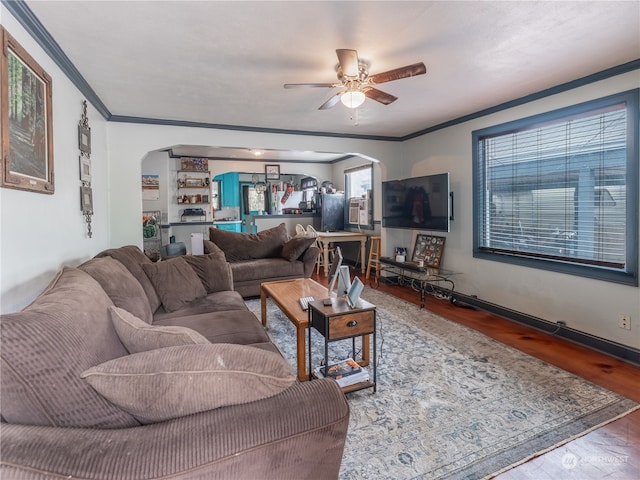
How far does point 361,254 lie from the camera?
6559mm

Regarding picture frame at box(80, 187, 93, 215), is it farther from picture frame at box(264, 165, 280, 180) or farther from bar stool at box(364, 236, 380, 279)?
picture frame at box(264, 165, 280, 180)

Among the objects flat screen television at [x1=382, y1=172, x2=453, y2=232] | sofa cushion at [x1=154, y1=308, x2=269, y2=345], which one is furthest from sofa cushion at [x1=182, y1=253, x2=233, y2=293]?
flat screen television at [x1=382, y1=172, x2=453, y2=232]

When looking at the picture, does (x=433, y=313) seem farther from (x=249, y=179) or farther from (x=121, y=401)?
(x=249, y=179)

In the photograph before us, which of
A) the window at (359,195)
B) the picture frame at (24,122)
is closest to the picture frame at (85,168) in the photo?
the picture frame at (24,122)

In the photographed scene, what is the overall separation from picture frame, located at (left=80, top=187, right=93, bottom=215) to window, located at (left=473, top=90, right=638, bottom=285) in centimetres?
414

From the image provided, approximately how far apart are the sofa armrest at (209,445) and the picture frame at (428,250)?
399 cm

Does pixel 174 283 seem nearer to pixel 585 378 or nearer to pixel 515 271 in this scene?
pixel 585 378

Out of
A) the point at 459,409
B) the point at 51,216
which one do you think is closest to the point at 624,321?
the point at 459,409

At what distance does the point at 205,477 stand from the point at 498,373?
2.35 m

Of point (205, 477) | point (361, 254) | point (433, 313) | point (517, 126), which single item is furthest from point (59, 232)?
point (361, 254)

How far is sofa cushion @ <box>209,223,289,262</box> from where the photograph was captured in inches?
194

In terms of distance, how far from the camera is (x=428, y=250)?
4898mm

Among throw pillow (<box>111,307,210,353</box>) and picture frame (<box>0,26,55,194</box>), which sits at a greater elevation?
picture frame (<box>0,26,55,194</box>)

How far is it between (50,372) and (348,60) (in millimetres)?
2186
